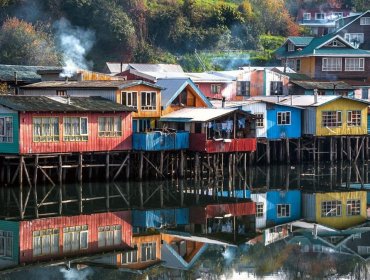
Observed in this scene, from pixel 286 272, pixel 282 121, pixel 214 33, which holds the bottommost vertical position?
pixel 286 272

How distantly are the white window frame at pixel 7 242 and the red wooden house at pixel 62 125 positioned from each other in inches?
451

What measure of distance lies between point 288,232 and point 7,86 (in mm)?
26432

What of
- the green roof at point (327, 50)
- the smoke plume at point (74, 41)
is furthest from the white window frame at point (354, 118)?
the smoke plume at point (74, 41)

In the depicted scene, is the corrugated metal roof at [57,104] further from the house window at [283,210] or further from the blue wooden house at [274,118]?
the blue wooden house at [274,118]

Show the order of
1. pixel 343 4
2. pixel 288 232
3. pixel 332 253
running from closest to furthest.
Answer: pixel 332 253 < pixel 288 232 < pixel 343 4

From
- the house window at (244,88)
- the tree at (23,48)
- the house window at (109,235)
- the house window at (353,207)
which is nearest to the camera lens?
the house window at (109,235)

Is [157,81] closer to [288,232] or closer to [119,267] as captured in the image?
[288,232]

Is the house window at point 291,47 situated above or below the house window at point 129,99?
above

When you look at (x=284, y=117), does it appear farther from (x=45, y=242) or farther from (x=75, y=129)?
(x=45, y=242)

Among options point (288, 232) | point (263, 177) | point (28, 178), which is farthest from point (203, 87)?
point (288, 232)

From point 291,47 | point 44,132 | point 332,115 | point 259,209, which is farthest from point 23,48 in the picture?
point 259,209

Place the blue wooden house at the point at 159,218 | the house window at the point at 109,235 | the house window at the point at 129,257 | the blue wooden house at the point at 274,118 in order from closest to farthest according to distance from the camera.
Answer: the house window at the point at 129,257
the house window at the point at 109,235
the blue wooden house at the point at 159,218
the blue wooden house at the point at 274,118

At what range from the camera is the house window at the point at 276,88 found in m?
74.9

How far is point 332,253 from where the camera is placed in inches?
1464
